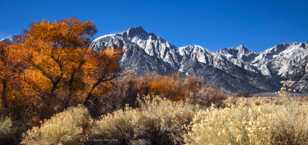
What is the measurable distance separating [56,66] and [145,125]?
16172mm

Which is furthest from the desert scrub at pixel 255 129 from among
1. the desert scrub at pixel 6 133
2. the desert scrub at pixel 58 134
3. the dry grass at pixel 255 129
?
the desert scrub at pixel 6 133

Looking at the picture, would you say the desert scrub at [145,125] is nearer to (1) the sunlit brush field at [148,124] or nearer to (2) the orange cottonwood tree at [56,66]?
(1) the sunlit brush field at [148,124]

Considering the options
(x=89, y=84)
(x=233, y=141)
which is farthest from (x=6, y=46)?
(x=233, y=141)

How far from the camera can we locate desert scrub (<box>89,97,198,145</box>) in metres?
13.4

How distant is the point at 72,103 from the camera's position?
2959 cm

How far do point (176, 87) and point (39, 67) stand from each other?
18480 mm

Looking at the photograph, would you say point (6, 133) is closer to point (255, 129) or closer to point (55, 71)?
point (55, 71)

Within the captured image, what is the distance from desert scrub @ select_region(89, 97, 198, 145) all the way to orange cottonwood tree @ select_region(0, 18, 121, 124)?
12.0 metres

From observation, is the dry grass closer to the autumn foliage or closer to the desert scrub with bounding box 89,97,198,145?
the desert scrub with bounding box 89,97,198,145

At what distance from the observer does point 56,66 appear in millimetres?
29000

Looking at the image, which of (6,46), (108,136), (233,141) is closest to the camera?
(233,141)

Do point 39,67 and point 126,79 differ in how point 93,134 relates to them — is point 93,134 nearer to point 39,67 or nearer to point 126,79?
point 39,67

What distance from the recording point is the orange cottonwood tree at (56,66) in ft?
89.9

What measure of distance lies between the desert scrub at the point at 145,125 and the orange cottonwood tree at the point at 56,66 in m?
12.0
